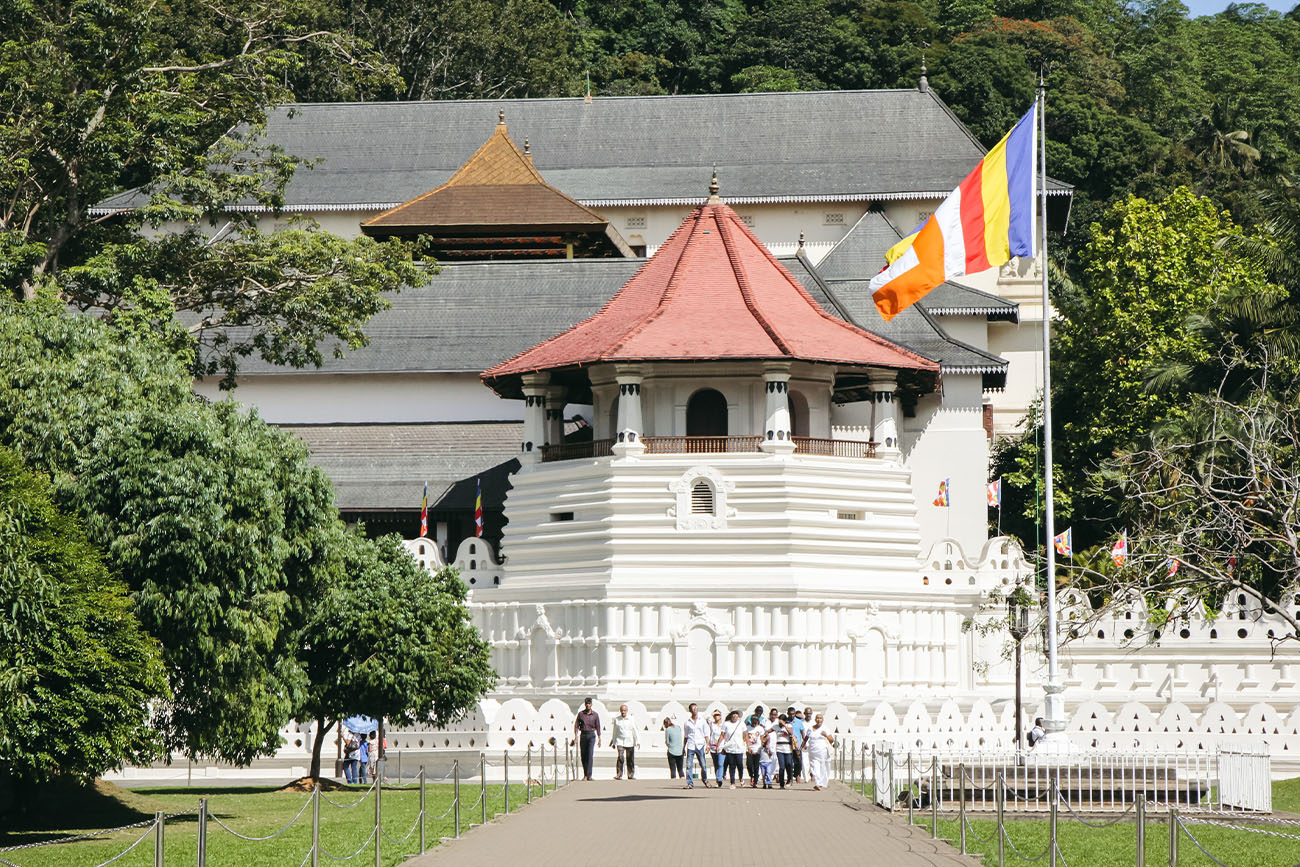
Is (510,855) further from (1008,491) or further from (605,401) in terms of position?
(1008,491)

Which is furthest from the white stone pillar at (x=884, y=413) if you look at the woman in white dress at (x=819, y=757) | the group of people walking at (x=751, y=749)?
the woman in white dress at (x=819, y=757)

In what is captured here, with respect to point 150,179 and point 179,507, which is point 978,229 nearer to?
point 179,507

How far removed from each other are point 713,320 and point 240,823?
18.0 meters

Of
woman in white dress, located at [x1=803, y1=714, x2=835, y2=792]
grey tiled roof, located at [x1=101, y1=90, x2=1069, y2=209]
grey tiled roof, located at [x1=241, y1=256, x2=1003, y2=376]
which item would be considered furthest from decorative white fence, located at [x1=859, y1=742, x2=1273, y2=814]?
grey tiled roof, located at [x1=101, y1=90, x2=1069, y2=209]

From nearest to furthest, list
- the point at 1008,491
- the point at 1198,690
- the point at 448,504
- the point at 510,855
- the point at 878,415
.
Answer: the point at 510,855
the point at 1198,690
the point at 878,415
the point at 448,504
the point at 1008,491

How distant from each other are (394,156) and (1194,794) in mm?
42856

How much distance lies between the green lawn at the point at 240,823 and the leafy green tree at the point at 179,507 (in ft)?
3.75

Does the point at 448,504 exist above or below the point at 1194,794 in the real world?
above

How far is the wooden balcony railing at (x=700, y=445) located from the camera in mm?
37844

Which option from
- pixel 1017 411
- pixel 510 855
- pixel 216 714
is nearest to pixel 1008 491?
pixel 1017 411

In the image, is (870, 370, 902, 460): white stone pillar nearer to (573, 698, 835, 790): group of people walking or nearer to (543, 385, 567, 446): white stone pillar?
(543, 385, 567, 446): white stone pillar

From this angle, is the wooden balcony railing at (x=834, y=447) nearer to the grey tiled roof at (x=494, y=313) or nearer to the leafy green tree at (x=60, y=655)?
the grey tiled roof at (x=494, y=313)

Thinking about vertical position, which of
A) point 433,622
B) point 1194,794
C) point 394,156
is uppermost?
point 394,156

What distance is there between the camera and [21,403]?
949 inches
